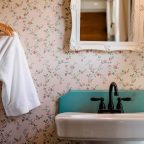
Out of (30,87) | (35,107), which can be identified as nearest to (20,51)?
(30,87)

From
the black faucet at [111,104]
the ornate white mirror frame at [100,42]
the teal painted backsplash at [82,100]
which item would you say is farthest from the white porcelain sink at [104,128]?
the ornate white mirror frame at [100,42]

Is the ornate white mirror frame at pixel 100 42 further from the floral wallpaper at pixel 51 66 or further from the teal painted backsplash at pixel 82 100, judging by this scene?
the teal painted backsplash at pixel 82 100

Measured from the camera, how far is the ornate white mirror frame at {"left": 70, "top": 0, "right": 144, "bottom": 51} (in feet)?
5.02

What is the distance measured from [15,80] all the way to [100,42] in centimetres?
52

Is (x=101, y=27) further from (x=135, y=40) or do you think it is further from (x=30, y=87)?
(x=30, y=87)

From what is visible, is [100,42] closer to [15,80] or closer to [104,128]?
[15,80]

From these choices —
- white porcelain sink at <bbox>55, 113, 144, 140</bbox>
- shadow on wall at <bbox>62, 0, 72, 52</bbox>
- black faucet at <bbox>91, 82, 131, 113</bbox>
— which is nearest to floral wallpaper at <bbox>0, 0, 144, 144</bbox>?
shadow on wall at <bbox>62, 0, 72, 52</bbox>

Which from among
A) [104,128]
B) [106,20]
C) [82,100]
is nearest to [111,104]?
[82,100]

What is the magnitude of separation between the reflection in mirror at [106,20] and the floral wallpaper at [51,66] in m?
0.09

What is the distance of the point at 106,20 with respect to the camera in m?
1.56

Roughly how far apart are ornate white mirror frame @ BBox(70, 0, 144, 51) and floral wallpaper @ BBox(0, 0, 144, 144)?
0.12 ft

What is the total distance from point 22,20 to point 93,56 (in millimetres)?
467

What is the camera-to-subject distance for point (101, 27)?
61.1 inches

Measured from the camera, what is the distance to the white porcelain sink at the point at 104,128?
1.04 meters
